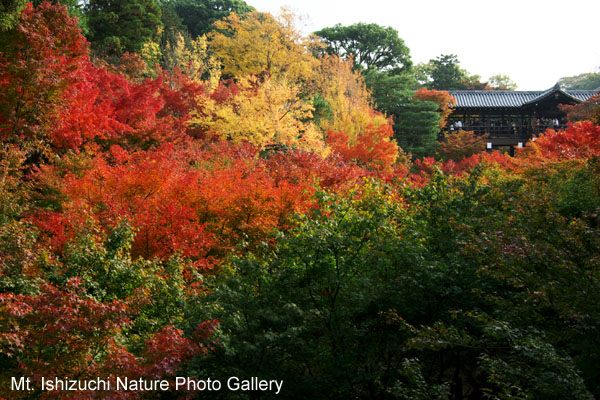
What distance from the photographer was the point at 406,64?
47.7 meters

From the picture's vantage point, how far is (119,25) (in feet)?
109

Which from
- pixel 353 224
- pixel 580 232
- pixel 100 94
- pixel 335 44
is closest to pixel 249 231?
pixel 353 224

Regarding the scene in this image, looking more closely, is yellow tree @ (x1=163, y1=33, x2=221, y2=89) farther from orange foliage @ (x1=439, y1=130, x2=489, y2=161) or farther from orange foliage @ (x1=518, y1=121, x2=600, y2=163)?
orange foliage @ (x1=518, y1=121, x2=600, y2=163)

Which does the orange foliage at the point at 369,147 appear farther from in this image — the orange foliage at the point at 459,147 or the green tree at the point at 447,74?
the green tree at the point at 447,74

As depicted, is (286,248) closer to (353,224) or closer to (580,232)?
(353,224)

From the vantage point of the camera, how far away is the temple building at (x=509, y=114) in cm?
4259

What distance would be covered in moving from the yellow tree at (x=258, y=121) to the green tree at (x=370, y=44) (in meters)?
21.7

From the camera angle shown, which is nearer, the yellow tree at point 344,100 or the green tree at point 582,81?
the yellow tree at point 344,100

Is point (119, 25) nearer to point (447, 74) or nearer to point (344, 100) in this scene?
point (344, 100)

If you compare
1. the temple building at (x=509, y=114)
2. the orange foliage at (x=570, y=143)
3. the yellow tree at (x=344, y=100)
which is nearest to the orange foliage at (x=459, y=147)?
the temple building at (x=509, y=114)

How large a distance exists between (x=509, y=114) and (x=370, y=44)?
14057 mm

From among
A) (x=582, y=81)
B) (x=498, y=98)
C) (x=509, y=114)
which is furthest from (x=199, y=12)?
(x=582, y=81)

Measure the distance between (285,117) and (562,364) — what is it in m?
21.7

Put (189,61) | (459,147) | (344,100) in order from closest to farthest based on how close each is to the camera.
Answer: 1. (344,100)
2. (189,61)
3. (459,147)
